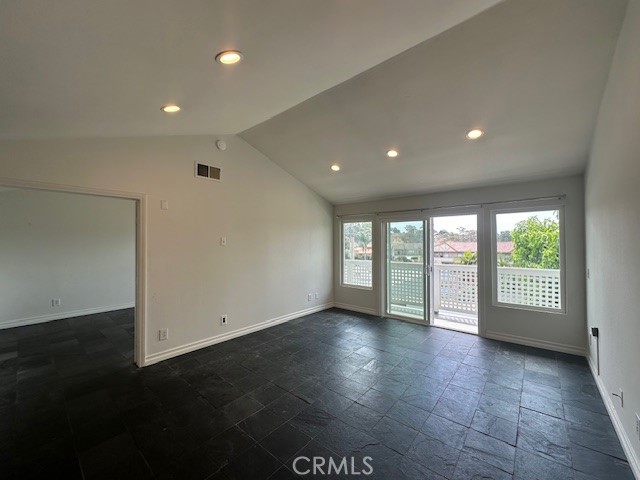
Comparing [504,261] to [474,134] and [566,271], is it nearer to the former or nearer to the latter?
[566,271]

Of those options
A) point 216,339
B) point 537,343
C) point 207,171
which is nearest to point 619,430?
point 537,343

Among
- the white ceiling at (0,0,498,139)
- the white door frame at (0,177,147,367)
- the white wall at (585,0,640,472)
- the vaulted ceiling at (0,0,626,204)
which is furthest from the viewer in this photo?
the white door frame at (0,177,147,367)

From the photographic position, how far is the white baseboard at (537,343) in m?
3.33

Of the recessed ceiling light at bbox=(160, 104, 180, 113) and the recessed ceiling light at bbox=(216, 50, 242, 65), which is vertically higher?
the recessed ceiling light at bbox=(160, 104, 180, 113)

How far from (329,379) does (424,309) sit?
Result: 2511 millimetres

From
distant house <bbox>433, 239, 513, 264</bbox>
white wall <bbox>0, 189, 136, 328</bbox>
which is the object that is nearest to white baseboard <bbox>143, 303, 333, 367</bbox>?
distant house <bbox>433, 239, 513, 264</bbox>

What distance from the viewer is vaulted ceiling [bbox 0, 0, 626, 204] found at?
1225mm

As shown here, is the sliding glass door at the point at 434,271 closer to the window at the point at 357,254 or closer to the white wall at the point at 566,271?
the white wall at the point at 566,271

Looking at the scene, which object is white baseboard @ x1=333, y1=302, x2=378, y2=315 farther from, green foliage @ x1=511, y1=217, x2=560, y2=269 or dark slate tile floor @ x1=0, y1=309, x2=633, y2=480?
green foliage @ x1=511, y1=217, x2=560, y2=269

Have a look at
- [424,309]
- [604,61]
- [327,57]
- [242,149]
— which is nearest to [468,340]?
[424,309]

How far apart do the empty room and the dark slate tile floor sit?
0.8 inches

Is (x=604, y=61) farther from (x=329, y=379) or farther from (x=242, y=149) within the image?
(x=242, y=149)

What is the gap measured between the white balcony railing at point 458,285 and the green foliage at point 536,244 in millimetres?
108

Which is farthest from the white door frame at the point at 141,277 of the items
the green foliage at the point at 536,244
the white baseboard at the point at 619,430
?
the green foliage at the point at 536,244
